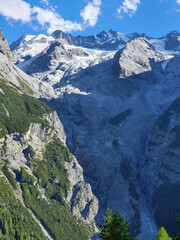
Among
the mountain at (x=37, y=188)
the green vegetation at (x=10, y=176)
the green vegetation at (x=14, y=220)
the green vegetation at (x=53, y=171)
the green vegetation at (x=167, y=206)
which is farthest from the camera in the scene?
the green vegetation at (x=53, y=171)

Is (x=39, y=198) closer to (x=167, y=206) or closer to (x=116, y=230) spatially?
(x=167, y=206)

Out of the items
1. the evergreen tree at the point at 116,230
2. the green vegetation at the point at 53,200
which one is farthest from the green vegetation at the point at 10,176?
the evergreen tree at the point at 116,230

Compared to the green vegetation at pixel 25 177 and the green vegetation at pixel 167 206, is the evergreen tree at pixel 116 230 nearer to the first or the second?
the green vegetation at pixel 25 177

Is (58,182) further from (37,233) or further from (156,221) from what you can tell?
(156,221)

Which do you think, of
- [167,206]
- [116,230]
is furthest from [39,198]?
[116,230]

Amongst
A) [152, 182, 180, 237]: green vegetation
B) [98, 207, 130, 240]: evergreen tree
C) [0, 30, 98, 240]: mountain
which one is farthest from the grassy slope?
[98, 207, 130, 240]: evergreen tree

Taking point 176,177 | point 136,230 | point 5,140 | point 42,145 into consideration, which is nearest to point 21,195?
point 5,140
